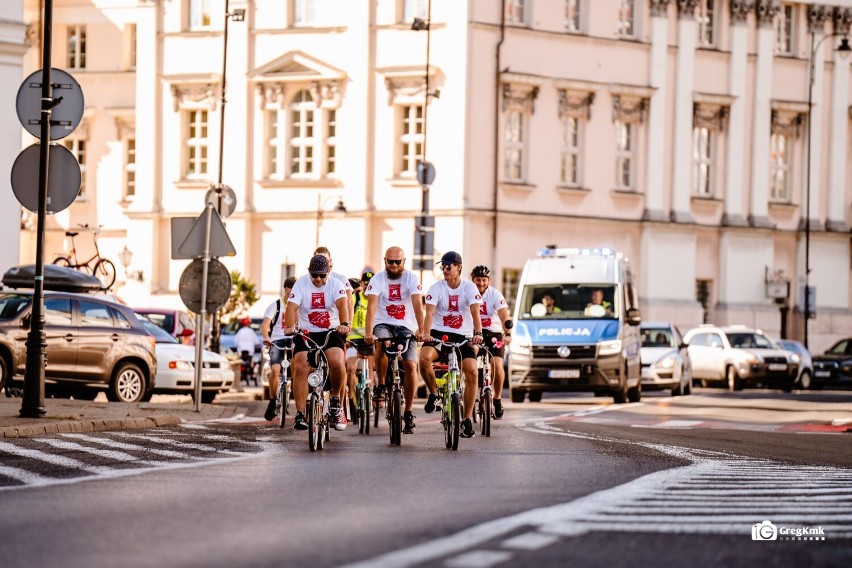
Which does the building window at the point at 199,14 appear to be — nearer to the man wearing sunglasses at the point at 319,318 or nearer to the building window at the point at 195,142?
the building window at the point at 195,142

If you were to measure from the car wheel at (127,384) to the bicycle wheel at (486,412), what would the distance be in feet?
31.7

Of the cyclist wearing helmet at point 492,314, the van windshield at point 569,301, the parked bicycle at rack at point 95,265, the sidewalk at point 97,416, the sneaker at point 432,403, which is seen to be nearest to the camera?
the sneaker at point 432,403

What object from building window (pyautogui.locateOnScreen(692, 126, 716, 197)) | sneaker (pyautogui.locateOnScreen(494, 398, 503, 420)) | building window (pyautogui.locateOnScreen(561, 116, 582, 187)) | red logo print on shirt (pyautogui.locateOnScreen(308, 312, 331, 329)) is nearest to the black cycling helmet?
sneaker (pyautogui.locateOnScreen(494, 398, 503, 420))

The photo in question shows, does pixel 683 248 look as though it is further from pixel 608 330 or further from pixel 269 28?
pixel 608 330

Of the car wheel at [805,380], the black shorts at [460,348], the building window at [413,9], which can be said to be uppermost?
the building window at [413,9]

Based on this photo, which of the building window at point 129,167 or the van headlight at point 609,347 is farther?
the building window at point 129,167

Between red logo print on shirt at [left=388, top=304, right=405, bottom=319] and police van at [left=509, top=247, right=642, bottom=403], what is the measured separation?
47.1 ft

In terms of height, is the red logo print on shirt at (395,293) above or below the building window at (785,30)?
below

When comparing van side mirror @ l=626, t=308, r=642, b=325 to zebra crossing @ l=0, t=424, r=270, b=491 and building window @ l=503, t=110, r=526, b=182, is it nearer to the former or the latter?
zebra crossing @ l=0, t=424, r=270, b=491

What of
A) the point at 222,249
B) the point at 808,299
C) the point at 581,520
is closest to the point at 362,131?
the point at 808,299

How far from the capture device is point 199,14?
5962 cm

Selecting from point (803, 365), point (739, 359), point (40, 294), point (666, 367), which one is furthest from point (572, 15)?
point (40, 294)

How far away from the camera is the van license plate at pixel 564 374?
33844 mm

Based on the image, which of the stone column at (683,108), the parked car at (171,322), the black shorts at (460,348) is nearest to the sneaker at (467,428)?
the black shorts at (460,348)
